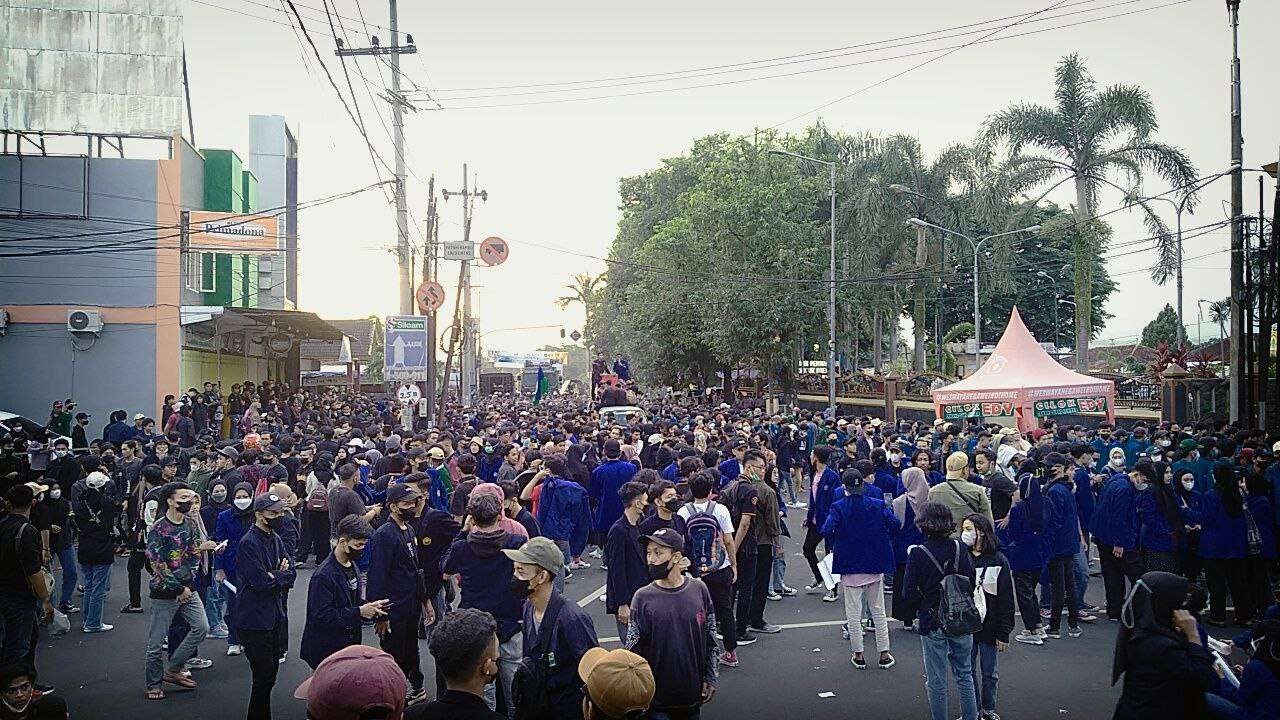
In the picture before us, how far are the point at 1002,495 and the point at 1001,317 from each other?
2261 inches

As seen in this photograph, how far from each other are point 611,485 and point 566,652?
747 cm

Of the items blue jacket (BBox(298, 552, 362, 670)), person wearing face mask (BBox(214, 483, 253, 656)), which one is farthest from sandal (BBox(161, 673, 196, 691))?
blue jacket (BBox(298, 552, 362, 670))

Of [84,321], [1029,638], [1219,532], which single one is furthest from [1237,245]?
[84,321]

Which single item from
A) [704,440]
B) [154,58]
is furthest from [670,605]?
[154,58]

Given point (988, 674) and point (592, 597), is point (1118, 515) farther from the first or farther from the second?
point (592, 597)

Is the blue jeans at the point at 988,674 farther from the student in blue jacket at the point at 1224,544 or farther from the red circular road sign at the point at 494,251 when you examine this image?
the red circular road sign at the point at 494,251

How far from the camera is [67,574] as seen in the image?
35.3 ft

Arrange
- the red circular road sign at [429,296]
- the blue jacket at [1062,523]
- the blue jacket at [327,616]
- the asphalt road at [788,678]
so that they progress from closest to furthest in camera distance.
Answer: the blue jacket at [327,616] < the asphalt road at [788,678] < the blue jacket at [1062,523] < the red circular road sign at [429,296]

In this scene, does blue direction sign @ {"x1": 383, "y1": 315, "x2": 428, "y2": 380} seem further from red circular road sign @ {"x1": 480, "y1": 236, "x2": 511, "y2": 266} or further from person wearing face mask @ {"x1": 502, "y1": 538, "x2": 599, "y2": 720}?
person wearing face mask @ {"x1": 502, "y1": 538, "x2": 599, "y2": 720}

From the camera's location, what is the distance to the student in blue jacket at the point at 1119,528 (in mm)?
9531

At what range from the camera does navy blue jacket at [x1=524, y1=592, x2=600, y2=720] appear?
4.73 m

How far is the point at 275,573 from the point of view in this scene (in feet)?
22.0

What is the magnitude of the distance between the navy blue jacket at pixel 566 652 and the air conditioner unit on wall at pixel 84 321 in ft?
85.7

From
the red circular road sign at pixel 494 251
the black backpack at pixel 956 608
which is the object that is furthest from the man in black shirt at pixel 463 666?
the red circular road sign at pixel 494 251
